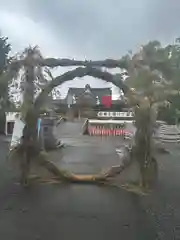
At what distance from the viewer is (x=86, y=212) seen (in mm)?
6797

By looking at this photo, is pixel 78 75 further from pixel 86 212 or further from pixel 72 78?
pixel 86 212

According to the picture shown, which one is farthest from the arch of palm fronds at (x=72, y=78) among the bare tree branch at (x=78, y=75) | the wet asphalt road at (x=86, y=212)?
the wet asphalt road at (x=86, y=212)

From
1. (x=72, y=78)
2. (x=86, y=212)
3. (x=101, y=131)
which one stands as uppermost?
(x=72, y=78)

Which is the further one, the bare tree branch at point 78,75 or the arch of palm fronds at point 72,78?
the bare tree branch at point 78,75

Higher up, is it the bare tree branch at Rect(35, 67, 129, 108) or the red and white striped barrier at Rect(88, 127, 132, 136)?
the bare tree branch at Rect(35, 67, 129, 108)

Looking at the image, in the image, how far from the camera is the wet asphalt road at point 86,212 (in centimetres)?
545

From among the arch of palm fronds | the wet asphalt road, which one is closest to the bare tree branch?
the arch of palm fronds

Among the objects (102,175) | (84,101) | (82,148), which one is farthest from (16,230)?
(82,148)

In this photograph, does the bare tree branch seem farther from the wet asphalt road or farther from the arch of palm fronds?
the wet asphalt road

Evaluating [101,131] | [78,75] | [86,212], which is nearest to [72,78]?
[78,75]

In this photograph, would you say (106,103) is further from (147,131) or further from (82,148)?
(147,131)

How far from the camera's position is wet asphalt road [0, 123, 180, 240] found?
545 cm

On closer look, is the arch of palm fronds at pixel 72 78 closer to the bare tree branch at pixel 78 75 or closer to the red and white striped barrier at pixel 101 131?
the bare tree branch at pixel 78 75

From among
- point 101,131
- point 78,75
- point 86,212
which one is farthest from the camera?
point 101,131
